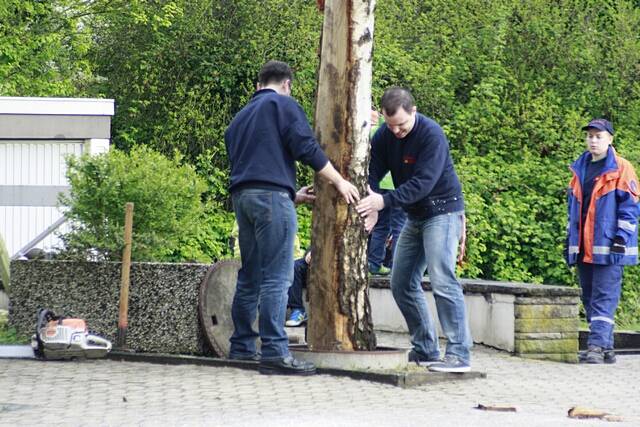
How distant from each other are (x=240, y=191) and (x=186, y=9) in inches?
476

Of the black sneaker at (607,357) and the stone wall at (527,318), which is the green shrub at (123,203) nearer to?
the stone wall at (527,318)

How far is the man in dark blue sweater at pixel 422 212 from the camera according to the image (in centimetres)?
931

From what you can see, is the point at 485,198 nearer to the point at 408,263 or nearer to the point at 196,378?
the point at 408,263

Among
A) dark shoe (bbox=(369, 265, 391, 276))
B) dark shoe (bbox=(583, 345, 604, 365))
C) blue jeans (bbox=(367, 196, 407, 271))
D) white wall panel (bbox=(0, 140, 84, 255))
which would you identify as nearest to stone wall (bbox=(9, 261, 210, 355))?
blue jeans (bbox=(367, 196, 407, 271))

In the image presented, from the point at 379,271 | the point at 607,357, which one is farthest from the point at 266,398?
the point at 379,271

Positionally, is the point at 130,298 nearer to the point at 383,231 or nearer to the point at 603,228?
the point at 383,231

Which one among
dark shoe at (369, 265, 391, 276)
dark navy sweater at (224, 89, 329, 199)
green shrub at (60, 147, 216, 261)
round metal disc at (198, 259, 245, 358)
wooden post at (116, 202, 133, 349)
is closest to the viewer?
dark navy sweater at (224, 89, 329, 199)

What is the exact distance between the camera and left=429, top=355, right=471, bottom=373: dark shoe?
9367 millimetres

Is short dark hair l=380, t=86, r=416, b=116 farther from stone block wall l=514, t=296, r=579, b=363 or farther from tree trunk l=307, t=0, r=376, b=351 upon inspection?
stone block wall l=514, t=296, r=579, b=363

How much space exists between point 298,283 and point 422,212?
9.68 ft

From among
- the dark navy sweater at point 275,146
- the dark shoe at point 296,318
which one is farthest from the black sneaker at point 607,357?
the dark navy sweater at point 275,146

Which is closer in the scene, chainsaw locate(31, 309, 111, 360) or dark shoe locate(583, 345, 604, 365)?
chainsaw locate(31, 309, 111, 360)

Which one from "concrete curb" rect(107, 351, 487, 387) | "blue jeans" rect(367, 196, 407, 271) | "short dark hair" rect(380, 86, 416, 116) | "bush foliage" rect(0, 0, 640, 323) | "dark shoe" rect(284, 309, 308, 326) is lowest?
"concrete curb" rect(107, 351, 487, 387)

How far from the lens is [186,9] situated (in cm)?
2077
